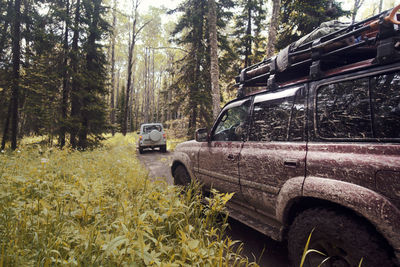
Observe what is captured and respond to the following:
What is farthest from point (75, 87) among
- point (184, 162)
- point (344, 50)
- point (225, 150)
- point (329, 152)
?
point (329, 152)

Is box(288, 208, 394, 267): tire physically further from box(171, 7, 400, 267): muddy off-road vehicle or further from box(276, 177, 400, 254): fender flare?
box(276, 177, 400, 254): fender flare

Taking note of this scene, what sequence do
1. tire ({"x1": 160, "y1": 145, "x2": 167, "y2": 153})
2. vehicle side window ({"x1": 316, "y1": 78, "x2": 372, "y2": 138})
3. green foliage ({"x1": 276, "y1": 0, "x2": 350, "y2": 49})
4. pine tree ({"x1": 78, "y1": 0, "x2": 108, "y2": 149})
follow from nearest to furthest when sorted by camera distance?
1. vehicle side window ({"x1": 316, "y1": 78, "x2": 372, "y2": 138})
2. green foliage ({"x1": 276, "y1": 0, "x2": 350, "y2": 49})
3. pine tree ({"x1": 78, "y1": 0, "x2": 108, "y2": 149})
4. tire ({"x1": 160, "y1": 145, "x2": 167, "y2": 153})

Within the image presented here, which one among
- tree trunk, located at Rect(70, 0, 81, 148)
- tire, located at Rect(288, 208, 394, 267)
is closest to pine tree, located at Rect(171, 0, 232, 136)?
tree trunk, located at Rect(70, 0, 81, 148)

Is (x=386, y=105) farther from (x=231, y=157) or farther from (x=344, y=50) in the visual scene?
(x=231, y=157)

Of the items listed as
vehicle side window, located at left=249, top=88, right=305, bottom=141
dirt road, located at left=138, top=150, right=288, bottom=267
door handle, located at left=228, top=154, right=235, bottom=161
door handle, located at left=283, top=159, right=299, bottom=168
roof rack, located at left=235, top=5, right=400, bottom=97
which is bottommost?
dirt road, located at left=138, top=150, right=288, bottom=267

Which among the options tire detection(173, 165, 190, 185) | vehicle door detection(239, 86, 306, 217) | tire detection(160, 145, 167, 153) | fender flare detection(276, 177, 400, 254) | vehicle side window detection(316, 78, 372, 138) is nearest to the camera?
fender flare detection(276, 177, 400, 254)

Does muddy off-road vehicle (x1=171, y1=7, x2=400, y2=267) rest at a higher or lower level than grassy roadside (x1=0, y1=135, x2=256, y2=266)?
higher

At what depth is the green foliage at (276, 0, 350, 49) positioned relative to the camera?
9484mm

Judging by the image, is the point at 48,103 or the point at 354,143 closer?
the point at 354,143

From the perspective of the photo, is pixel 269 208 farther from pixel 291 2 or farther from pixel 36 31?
pixel 36 31

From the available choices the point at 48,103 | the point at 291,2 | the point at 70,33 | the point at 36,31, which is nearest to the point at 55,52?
the point at 70,33

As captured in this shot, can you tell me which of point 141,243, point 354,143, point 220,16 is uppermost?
point 220,16

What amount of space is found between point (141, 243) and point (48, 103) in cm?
1239

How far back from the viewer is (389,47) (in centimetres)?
161
